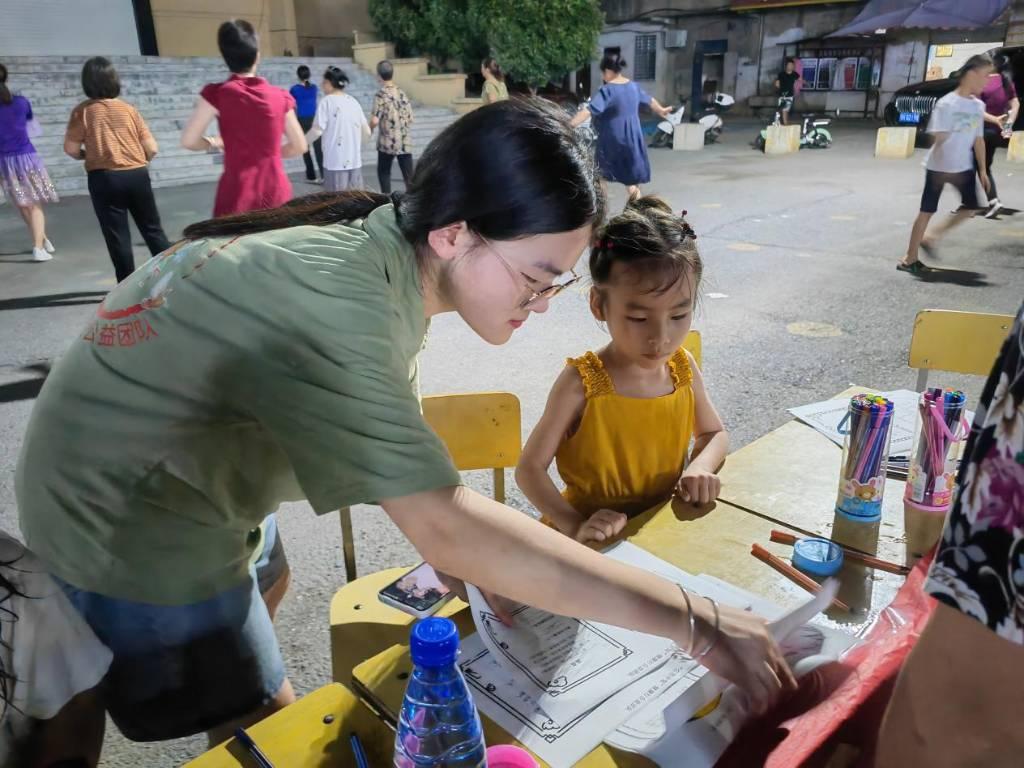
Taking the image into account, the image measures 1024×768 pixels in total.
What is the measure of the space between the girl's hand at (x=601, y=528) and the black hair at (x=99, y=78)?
4763 millimetres

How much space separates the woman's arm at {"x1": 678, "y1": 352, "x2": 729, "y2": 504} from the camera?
1.58 m

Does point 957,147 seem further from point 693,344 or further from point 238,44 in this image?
point 238,44

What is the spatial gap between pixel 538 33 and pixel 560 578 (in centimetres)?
1561

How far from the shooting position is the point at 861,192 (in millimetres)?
9523

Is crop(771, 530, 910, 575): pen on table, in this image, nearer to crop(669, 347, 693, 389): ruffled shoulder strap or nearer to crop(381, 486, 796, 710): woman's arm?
crop(381, 486, 796, 710): woman's arm

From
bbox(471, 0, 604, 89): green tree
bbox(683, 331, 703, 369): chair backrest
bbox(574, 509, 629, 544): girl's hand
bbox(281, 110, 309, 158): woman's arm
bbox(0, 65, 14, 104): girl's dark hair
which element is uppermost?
bbox(471, 0, 604, 89): green tree

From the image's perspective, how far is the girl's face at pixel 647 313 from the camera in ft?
5.96

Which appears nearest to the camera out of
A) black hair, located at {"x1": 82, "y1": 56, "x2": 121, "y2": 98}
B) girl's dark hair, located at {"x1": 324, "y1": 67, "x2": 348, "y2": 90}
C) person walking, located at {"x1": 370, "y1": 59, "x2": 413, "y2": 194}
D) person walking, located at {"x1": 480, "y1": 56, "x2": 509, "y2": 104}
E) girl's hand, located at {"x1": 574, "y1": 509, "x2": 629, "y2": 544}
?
girl's hand, located at {"x1": 574, "y1": 509, "x2": 629, "y2": 544}

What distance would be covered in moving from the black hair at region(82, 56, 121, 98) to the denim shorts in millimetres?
4639

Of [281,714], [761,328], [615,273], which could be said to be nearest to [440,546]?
[281,714]

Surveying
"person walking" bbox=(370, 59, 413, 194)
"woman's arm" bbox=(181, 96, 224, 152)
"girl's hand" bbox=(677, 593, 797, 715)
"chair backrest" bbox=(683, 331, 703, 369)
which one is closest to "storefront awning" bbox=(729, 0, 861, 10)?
"person walking" bbox=(370, 59, 413, 194)

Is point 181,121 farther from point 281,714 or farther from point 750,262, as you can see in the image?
point 281,714

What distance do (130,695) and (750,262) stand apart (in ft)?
19.5

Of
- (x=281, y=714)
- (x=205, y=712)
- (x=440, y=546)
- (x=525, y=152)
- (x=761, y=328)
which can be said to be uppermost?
(x=525, y=152)
